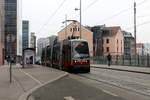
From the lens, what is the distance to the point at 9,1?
102062 millimetres

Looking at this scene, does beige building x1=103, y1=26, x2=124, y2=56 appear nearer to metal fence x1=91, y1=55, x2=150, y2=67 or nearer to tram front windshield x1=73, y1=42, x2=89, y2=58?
metal fence x1=91, y1=55, x2=150, y2=67

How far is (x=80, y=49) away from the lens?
2922 centimetres

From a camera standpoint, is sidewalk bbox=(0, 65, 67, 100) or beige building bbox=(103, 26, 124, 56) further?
beige building bbox=(103, 26, 124, 56)

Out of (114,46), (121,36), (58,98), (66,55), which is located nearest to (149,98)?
(58,98)

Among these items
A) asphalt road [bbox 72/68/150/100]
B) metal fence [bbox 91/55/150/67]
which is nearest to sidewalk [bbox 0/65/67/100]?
asphalt road [bbox 72/68/150/100]

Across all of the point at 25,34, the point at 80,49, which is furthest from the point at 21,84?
the point at 25,34

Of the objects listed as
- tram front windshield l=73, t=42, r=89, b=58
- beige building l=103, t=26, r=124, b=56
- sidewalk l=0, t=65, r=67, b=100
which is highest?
beige building l=103, t=26, r=124, b=56

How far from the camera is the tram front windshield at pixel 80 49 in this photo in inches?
1135

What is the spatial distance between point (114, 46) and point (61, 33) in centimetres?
2112

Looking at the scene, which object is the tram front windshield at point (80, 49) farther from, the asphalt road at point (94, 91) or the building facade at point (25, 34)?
the building facade at point (25, 34)

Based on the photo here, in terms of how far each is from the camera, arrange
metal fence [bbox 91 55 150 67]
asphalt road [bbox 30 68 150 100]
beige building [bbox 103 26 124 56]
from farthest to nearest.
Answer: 1. beige building [bbox 103 26 124 56]
2. metal fence [bbox 91 55 150 67]
3. asphalt road [bbox 30 68 150 100]

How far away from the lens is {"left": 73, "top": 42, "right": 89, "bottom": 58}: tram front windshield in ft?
94.6

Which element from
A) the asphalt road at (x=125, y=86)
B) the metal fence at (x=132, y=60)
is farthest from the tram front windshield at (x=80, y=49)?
the metal fence at (x=132, y=60)

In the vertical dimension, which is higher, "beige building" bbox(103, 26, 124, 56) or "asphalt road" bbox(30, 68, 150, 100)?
"beige building" bbox(103, 26, 124, 56)
